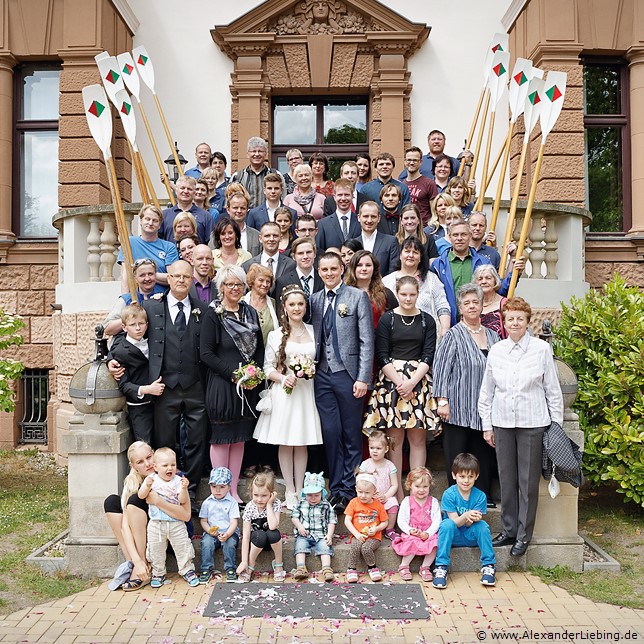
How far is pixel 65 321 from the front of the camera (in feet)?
28.7

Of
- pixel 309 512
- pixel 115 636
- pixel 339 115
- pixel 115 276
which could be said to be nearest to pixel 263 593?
pixel 309 512

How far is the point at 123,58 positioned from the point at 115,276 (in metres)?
2.30

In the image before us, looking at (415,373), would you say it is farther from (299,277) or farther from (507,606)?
(507,606)

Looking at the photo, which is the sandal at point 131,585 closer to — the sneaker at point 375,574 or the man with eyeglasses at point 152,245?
the sneaker at point 375,574

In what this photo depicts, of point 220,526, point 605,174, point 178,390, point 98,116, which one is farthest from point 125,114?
point 605,174

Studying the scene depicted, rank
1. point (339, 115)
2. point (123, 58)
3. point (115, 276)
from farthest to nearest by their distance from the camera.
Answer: point (339, 115), point (115, 276), point (123, 58)

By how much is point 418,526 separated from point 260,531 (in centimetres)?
102

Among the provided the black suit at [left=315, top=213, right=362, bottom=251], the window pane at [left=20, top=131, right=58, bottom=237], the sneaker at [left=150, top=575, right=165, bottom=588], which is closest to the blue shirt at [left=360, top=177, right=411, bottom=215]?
the black suit at [left=315, top=213, right=362, bottom=251]

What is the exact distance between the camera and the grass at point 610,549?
4543 millimetres

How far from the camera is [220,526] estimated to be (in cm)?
473

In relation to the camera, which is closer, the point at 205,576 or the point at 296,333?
the point at 205,576

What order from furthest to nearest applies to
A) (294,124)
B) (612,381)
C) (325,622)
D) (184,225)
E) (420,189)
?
(294,124) → (420,189) → (184,225) → (612,381) → (325,622)

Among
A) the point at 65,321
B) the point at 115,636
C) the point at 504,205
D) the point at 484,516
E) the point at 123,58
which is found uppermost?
the point at 123,58

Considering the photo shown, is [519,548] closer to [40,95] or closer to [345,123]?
[345,123]
